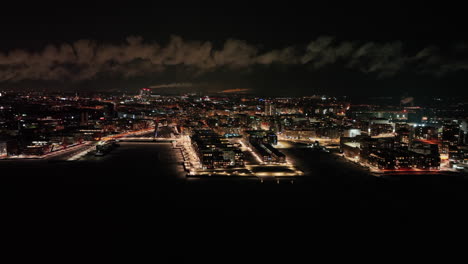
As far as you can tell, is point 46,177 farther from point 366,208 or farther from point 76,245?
point 366,208

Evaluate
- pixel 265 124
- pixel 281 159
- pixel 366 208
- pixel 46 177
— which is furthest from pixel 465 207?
pixel 265 124

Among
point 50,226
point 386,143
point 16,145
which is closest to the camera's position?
point 50,226

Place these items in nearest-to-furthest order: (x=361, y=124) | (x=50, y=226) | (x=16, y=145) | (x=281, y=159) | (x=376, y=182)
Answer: (x=50, y=226), (x=376, y=182), (x=281, y=159), (x=16, y=145), (x=361, y=124)

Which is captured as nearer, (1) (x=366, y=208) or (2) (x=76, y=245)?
(2) (x=76, y=245)

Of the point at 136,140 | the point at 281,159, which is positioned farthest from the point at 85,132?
the point at 281,159

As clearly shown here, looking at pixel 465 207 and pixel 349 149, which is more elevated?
pixel 349 149

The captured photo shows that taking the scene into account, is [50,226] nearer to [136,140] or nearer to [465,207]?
[465,207]
